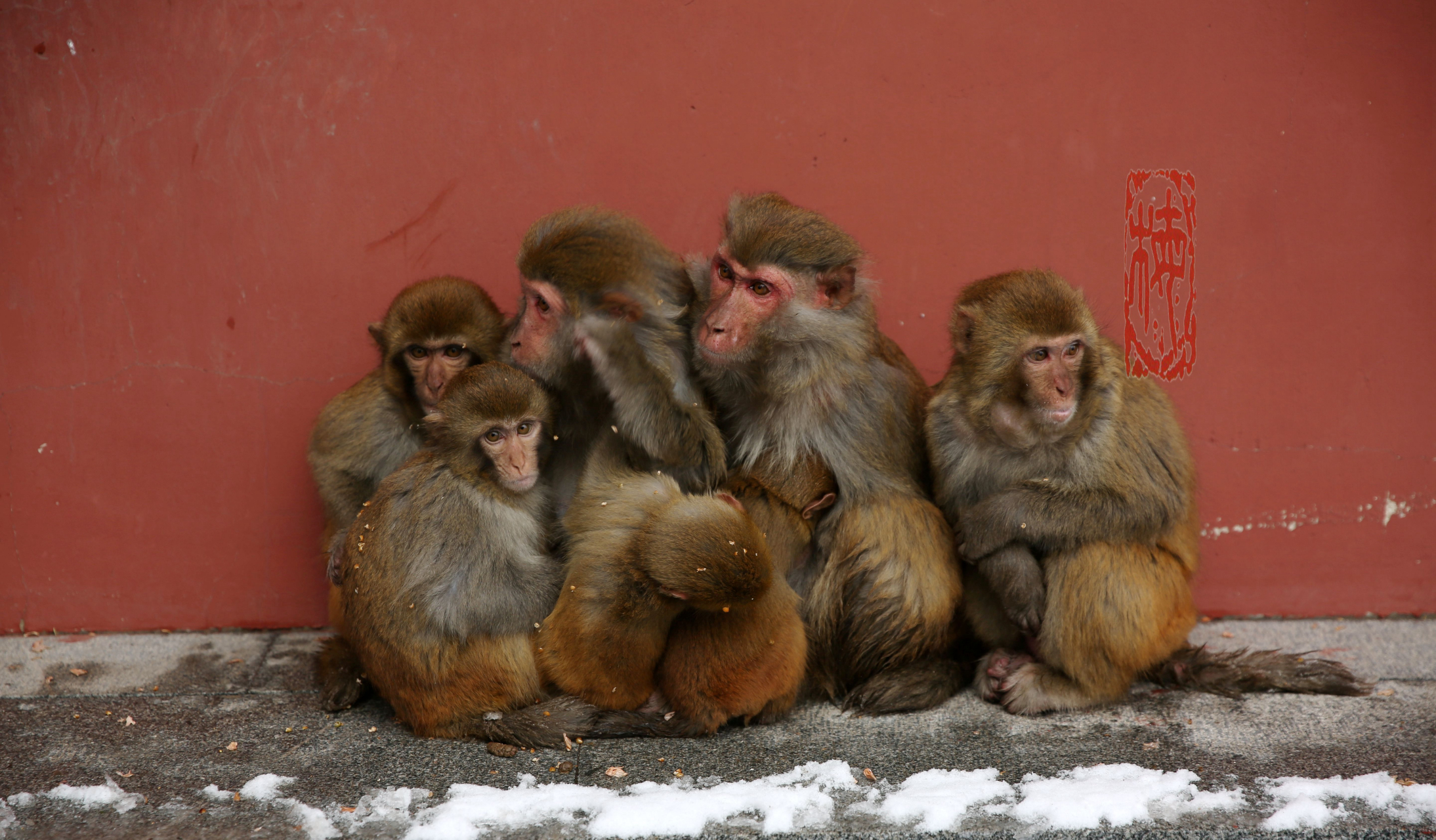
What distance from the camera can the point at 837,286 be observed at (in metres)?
3.60

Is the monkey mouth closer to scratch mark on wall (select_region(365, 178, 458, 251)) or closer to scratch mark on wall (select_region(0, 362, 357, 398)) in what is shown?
scratch mark on wall (select_region(0, 362, 357, 398))

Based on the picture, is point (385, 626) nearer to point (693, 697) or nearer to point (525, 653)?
point (525, 653)

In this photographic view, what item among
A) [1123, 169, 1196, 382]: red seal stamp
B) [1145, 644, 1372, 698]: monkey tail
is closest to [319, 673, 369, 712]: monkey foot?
[1145, 644, 1372, 698]: monkey tail

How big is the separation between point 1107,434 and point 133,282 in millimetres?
3525

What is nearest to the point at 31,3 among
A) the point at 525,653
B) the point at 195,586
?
the point at 195,586

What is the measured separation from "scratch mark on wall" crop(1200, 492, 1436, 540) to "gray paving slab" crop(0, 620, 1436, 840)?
57 cm

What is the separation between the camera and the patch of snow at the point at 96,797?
3.01 meters

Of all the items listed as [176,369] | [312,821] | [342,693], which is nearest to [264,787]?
[312,821]

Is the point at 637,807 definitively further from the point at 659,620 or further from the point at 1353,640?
the point at 1353,640

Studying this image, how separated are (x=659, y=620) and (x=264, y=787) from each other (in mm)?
1211

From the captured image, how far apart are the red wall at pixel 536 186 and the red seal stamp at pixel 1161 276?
6 centimetres

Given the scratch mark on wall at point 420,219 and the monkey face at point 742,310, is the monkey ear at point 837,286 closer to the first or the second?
the monkey face at point 742,310

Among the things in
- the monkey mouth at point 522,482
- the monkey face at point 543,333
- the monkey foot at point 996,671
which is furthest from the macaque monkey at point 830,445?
the monkey mouth at point 522,482

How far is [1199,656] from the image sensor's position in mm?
3877
